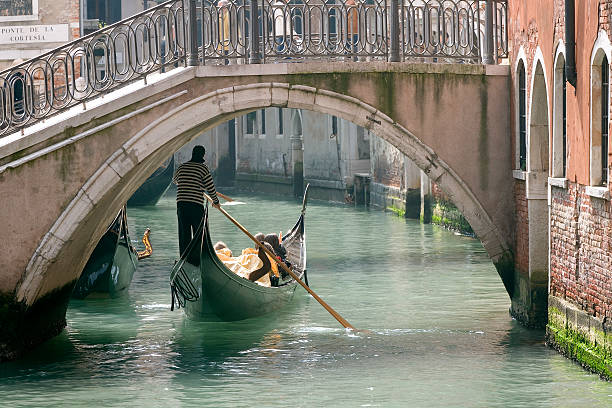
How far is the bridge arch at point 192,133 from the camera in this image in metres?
7.53

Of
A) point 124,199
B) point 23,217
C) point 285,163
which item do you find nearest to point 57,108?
point 23,217

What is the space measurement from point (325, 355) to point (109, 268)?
3.36 m

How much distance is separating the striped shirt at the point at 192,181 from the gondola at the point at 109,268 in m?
1.78

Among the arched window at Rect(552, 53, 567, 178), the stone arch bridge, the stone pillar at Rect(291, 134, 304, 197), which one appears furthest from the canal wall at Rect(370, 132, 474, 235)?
the arched window at Rect(552, 53, 567, 178)

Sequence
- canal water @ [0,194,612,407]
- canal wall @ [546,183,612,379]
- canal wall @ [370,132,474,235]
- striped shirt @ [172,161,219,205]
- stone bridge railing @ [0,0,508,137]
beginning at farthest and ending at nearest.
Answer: canal wall @ [370,132,474,235] < striped shirt @ [172,161,219,205] < stone bridge railing @ [0,0,508,137] < canal water @ [0,194,612,407] < canal wall @ [546,183,612,379]

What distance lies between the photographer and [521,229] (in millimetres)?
8211

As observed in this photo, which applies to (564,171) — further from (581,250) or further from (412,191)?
(412,191)

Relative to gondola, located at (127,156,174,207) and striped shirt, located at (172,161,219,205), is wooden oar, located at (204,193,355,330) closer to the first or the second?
striped shirt, located at (172,161,219,205)

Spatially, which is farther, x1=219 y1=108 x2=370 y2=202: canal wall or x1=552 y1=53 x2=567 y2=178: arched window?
x1=219 y1=108 x2=370 y2=202: canal wall

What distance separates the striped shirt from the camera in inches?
347

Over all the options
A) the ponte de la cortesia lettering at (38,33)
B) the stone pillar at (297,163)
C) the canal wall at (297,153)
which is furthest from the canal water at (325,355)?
the stone pillar at (297,163)

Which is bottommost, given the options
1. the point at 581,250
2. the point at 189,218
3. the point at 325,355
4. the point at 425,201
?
the point at 325,355

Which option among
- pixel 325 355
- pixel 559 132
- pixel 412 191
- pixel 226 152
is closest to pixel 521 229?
pixel 559 132

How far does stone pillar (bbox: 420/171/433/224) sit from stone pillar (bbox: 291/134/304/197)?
6.28m
